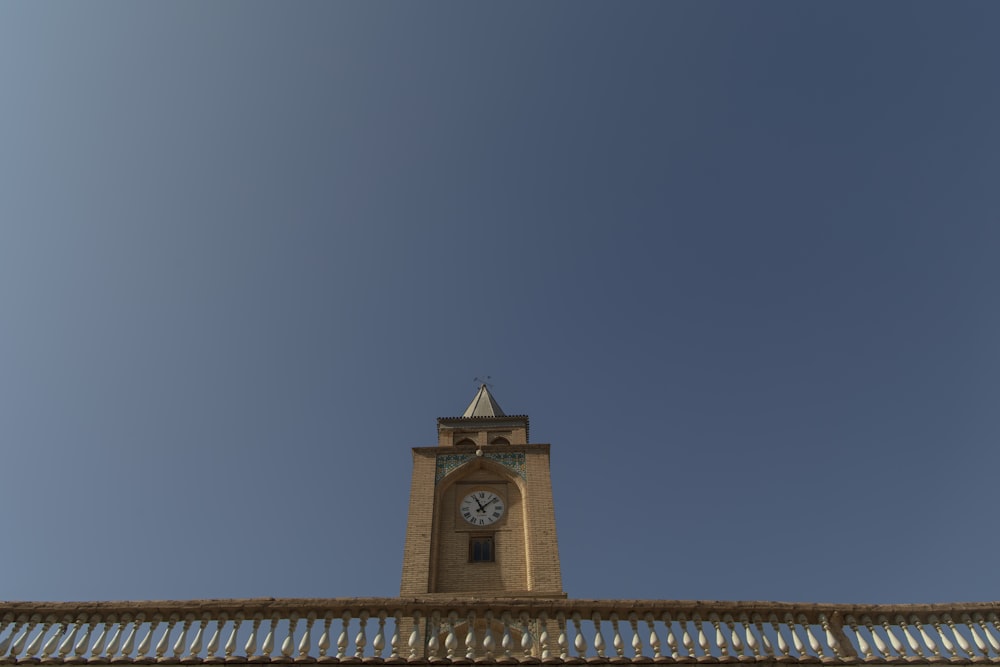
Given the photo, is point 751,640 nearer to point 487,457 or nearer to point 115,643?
point 115,643

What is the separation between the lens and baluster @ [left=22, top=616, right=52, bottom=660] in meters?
7.01

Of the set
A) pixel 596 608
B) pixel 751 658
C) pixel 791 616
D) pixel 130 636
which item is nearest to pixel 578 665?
pixel 596 608

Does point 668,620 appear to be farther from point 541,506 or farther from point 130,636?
point 541,506

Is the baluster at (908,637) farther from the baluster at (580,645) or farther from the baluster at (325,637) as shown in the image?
the baluster at (325,637)

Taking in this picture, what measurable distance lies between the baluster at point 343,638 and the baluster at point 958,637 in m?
6.27

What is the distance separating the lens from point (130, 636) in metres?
7.12

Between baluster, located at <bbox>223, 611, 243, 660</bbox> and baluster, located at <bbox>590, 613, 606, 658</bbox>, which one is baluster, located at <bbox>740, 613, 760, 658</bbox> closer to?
baluster, located at <bbox>590, 613, 606, 658</bbox>

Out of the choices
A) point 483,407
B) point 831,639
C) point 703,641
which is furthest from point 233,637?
point 483,407

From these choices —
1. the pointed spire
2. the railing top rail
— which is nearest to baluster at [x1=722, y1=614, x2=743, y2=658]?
the railing top rail

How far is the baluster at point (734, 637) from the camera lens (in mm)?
7102

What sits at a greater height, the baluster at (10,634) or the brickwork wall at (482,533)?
the brickwork wall at (482,533)

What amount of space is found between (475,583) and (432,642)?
42.7 feet

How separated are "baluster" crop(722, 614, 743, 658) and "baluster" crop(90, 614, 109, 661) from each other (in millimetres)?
6327

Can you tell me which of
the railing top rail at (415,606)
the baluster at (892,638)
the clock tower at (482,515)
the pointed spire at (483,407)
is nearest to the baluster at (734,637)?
the railing top rail at (415,606)
